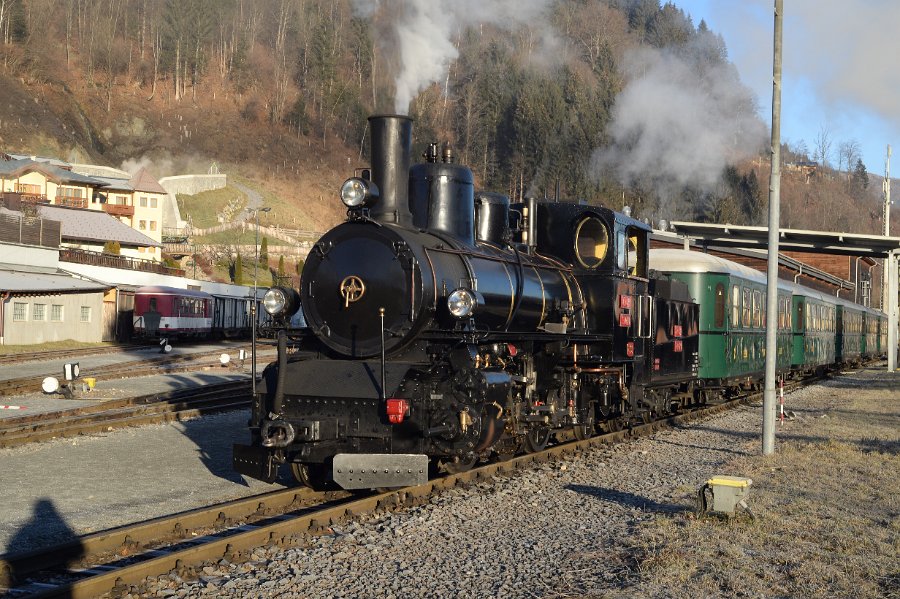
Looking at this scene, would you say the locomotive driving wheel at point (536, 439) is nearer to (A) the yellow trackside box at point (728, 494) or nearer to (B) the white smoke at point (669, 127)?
(A) the yellow trackside box at point (728, 494)

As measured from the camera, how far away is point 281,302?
33.6 feet

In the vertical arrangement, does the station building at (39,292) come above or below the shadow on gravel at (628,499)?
above

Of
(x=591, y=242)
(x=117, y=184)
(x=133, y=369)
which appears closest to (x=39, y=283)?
(x=133, y=369)

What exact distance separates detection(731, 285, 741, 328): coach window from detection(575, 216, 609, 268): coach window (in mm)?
8724

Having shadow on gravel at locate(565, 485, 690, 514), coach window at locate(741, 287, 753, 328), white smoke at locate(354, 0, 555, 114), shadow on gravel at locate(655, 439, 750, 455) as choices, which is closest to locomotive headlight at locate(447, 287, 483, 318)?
shadow on gravel at locate(565, 485, 690, 514)

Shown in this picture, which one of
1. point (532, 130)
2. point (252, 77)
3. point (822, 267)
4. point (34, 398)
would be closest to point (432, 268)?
point (34, 398)

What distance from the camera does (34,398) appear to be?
1983cm

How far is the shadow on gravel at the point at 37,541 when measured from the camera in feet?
20.9

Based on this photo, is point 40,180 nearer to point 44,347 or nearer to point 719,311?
point 44,347

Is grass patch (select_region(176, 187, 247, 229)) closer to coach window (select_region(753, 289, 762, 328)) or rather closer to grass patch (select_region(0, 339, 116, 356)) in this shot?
grass patch (select_region(0, 339, 116, 356))

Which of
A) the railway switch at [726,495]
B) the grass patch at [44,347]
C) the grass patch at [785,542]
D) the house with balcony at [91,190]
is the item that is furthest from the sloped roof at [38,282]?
the railway switch at [726,495]

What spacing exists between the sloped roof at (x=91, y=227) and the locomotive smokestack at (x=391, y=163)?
46.5 m

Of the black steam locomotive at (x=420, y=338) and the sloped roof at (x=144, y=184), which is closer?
the black steam locomotive at (x=420, y=338)

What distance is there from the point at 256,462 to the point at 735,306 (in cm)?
1519
